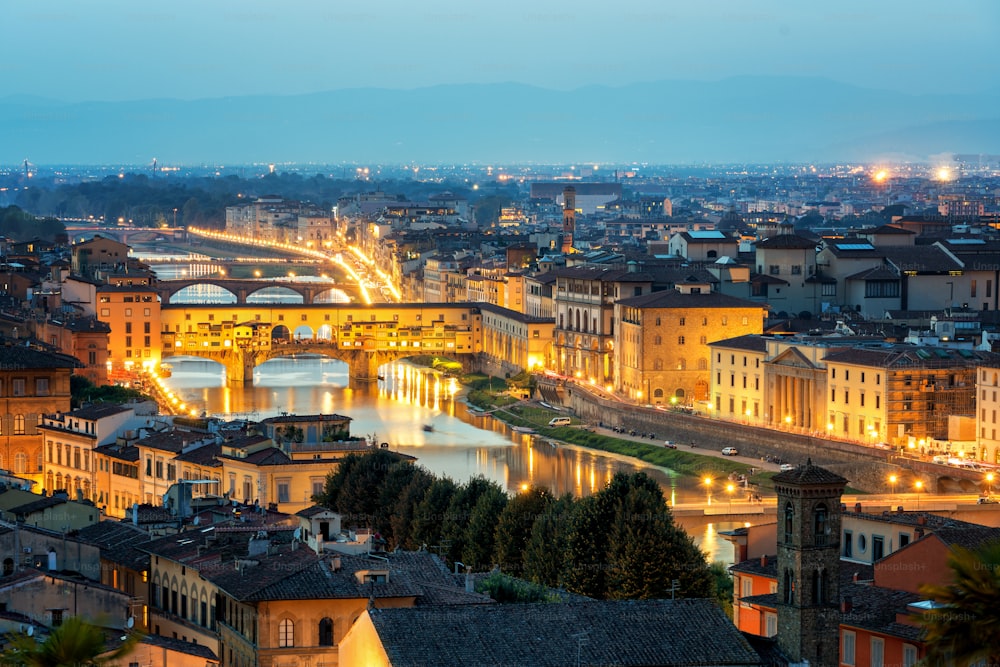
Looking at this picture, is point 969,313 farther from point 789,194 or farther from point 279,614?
point 789,194

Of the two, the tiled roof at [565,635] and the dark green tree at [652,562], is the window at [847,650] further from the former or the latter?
the dark green tree at [652,562]

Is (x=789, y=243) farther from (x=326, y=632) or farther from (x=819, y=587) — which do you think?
(x=819, y=587)

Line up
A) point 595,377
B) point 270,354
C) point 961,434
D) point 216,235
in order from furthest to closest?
point 216,235 → point 270,354 → point 595,377 → point 961,434

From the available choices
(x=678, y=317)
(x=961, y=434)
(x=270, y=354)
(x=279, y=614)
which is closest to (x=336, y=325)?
(x=270, y=354)

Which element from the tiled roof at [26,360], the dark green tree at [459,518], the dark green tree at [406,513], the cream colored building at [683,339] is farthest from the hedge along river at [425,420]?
the tiled roof at [26,360]

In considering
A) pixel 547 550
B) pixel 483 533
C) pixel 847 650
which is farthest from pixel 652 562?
pixel 847 650

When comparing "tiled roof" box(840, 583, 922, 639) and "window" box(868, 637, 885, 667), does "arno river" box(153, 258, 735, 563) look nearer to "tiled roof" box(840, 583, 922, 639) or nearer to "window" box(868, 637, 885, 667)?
"tiled roof" box(840, 583, 922, 639)

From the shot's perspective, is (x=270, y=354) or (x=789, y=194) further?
(x=789, y=194)
